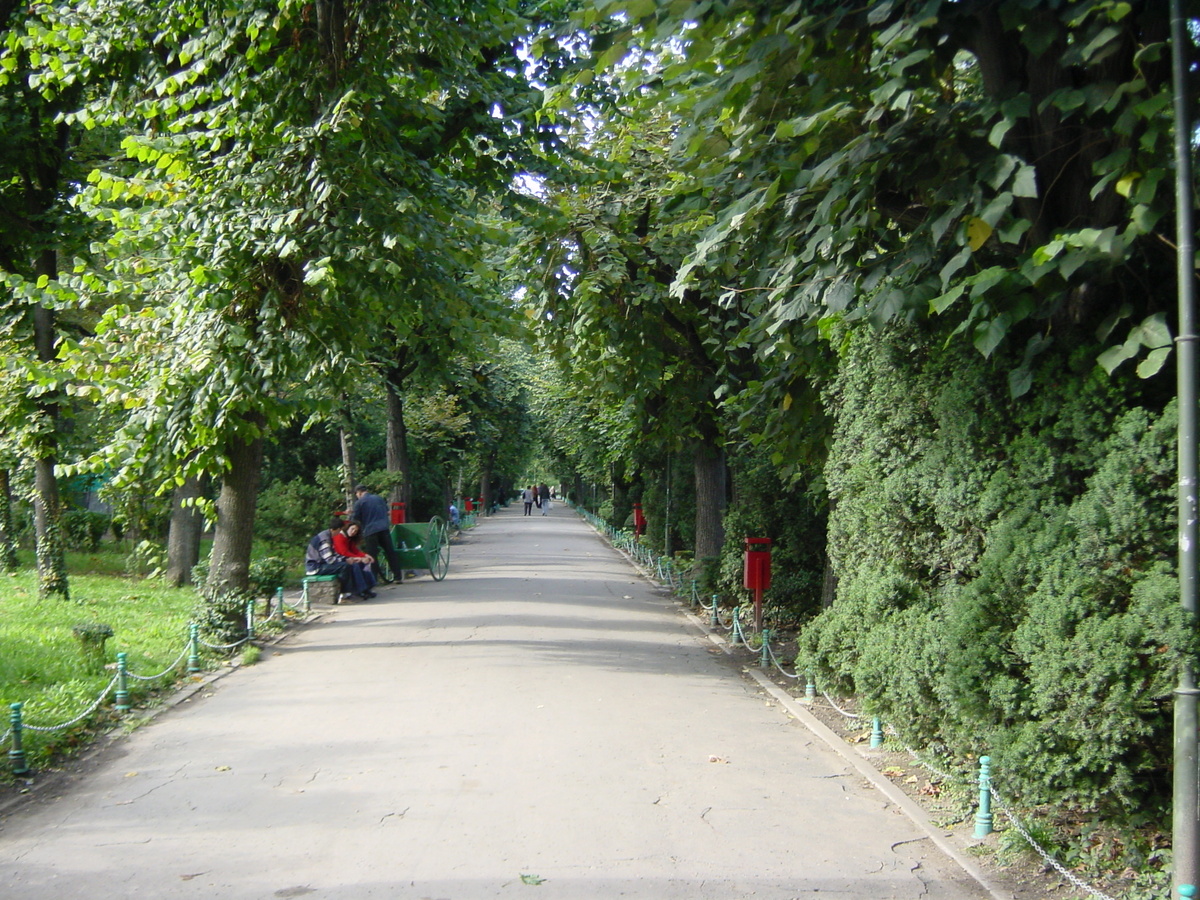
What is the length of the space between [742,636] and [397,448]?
15.5 metres

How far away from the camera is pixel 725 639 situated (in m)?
14.9

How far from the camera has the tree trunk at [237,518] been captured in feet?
44.0

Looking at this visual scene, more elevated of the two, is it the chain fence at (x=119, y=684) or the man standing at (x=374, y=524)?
the man standing at (x=374, y=524)

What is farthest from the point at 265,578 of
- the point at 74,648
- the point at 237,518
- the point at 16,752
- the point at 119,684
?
the point at 16,752

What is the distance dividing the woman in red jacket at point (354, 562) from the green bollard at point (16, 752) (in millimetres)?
10915

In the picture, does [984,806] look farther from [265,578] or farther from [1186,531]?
[265,578]

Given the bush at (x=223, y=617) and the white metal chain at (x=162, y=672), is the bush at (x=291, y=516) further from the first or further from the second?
the white metal chain at (x=162, y=672)

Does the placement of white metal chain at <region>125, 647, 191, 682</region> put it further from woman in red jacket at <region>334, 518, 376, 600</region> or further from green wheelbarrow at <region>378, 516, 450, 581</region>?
green wheelbarrow at <region>378, 516, 450, 581</region>

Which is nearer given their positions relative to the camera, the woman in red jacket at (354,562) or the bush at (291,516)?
the woman in red jacket at (354,562)

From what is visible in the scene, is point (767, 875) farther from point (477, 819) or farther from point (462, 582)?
point (462, 582)

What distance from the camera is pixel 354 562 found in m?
18.3

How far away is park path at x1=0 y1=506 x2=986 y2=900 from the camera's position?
212 inches

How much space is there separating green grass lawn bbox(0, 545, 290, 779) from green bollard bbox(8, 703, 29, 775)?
0.21ft

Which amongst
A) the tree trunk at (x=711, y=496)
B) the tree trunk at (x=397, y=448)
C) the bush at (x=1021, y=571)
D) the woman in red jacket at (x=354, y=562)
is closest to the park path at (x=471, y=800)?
the bush at (x=1021, y=571)
